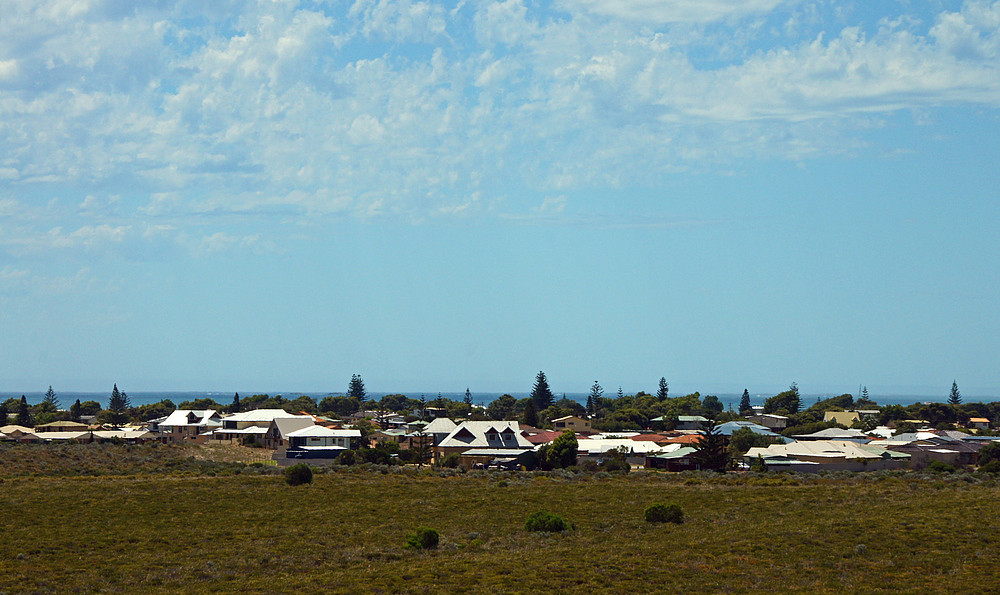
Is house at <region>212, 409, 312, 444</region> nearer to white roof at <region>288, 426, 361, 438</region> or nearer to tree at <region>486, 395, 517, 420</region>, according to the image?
white roof at <region>288, 426, 361, 438</region>

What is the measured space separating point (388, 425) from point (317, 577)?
101 m

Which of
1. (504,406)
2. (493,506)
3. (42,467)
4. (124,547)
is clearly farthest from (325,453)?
(504,406)

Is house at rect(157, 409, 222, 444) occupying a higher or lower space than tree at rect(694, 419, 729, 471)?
higher

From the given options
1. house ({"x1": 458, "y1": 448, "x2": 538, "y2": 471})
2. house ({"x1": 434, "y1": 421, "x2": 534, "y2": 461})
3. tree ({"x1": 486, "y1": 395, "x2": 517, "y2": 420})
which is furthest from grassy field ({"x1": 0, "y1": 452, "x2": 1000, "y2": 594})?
tree ({"x1": 486, "y1": 395, "x2": 517, "y2": 420})

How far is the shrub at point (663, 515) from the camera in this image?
38438 millimetres

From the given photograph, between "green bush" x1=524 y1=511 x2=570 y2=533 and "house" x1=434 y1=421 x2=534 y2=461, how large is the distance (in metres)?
46.6

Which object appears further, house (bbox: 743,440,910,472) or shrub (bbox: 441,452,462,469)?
shrub (bbox: 441,452,462,469)

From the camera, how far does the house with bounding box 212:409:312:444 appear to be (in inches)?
3934

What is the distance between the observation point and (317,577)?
26281 mm

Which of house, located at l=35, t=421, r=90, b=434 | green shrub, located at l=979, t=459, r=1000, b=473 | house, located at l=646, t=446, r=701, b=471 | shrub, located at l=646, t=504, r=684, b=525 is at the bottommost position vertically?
green shrub, located at l=979, t=459, r=1000, b=473

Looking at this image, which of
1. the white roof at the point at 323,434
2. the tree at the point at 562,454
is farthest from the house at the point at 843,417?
the white roof at the point at 323,434

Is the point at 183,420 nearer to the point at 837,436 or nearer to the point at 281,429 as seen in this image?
the point at 281,429

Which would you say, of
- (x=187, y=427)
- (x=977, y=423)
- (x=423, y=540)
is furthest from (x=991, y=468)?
(x=187, y=427)

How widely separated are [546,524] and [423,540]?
21.0 ft
